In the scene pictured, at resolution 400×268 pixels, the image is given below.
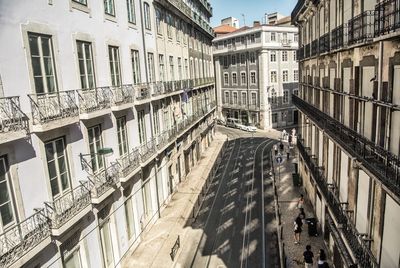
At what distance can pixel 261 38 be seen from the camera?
50844 millimetres

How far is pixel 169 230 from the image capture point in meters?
21.7

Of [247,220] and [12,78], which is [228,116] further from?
[12,78]

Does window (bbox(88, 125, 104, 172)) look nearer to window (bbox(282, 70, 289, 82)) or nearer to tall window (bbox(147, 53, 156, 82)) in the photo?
tall window (bbox(147, 53, 156, 82))

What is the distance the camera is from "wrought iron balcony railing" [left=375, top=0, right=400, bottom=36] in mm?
8484

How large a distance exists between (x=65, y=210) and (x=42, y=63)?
225 inches

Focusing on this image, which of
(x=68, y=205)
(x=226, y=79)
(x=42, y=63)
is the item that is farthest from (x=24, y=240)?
(x=226, y=79)

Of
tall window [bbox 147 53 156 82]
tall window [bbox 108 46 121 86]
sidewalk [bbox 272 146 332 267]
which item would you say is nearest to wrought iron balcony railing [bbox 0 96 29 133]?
tall window [bbox 108 46 121 86]

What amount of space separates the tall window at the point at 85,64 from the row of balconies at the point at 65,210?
4246 millimetres

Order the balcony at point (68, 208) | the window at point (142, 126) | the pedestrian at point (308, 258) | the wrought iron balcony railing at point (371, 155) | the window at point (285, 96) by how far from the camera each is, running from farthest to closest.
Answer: the window at point (285, 96)
the window at point (142, 126)
the pedestrian at point (308, 258)
the balcony at point (68, 208)
the wrought iron balcony railing at point (371, 155)

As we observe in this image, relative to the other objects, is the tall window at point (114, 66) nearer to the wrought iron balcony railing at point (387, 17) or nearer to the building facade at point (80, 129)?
the building facade at point (80, 129)

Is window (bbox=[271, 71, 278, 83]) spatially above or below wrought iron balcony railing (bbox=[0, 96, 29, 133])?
above

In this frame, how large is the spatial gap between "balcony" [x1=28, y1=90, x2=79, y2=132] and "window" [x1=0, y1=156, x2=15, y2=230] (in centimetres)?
156

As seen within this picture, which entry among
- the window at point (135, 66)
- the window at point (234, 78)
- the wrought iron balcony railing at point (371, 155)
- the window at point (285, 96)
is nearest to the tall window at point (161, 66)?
the window at point (135, 66)

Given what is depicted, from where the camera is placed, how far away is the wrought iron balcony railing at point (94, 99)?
45.6 ft
